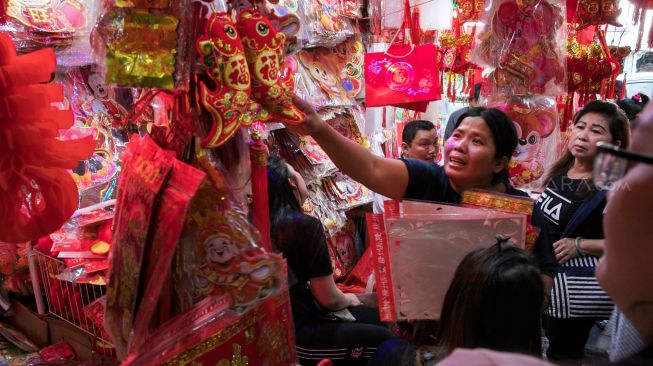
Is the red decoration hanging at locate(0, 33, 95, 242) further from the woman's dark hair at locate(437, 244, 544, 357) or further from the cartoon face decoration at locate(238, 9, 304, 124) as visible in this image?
the woman's dark hair at locate(437, 244, 544, 357)

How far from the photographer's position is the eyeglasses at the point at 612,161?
1.65 ft

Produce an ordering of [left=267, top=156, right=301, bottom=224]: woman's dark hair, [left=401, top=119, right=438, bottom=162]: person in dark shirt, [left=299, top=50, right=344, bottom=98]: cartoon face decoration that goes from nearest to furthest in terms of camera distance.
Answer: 1. [left=267, top=156, right=301, bottom=224]: woman's dark hair
2. [left=299, top=50, right=344, bottom=98]: cartoon face decoration
3. [left=401, top=119, right=438, bottom=162]: person in dark shirt

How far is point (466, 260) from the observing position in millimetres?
1013

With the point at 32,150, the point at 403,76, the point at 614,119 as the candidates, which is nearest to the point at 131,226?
the point at 32,150

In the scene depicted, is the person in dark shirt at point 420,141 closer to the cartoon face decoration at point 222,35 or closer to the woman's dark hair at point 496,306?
the woman's dark hair at point 496,306

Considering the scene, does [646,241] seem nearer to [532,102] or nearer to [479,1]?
[532,102]

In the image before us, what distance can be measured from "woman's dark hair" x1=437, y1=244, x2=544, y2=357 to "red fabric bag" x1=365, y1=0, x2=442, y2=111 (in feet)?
3.36

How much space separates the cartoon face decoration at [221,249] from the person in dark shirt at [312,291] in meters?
0.77

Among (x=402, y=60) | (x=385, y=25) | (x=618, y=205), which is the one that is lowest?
(x=618, y=205)

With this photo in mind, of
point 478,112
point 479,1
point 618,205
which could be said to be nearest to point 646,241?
point 618,205

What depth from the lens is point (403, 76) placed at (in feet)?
6.27

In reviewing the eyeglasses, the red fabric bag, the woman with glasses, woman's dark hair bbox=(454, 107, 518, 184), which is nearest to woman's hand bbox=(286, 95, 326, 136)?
woman's dark hair bbox=(454, 107, 518, 184)

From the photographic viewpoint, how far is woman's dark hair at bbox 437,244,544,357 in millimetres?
938

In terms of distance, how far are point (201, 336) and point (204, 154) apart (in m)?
0.31
